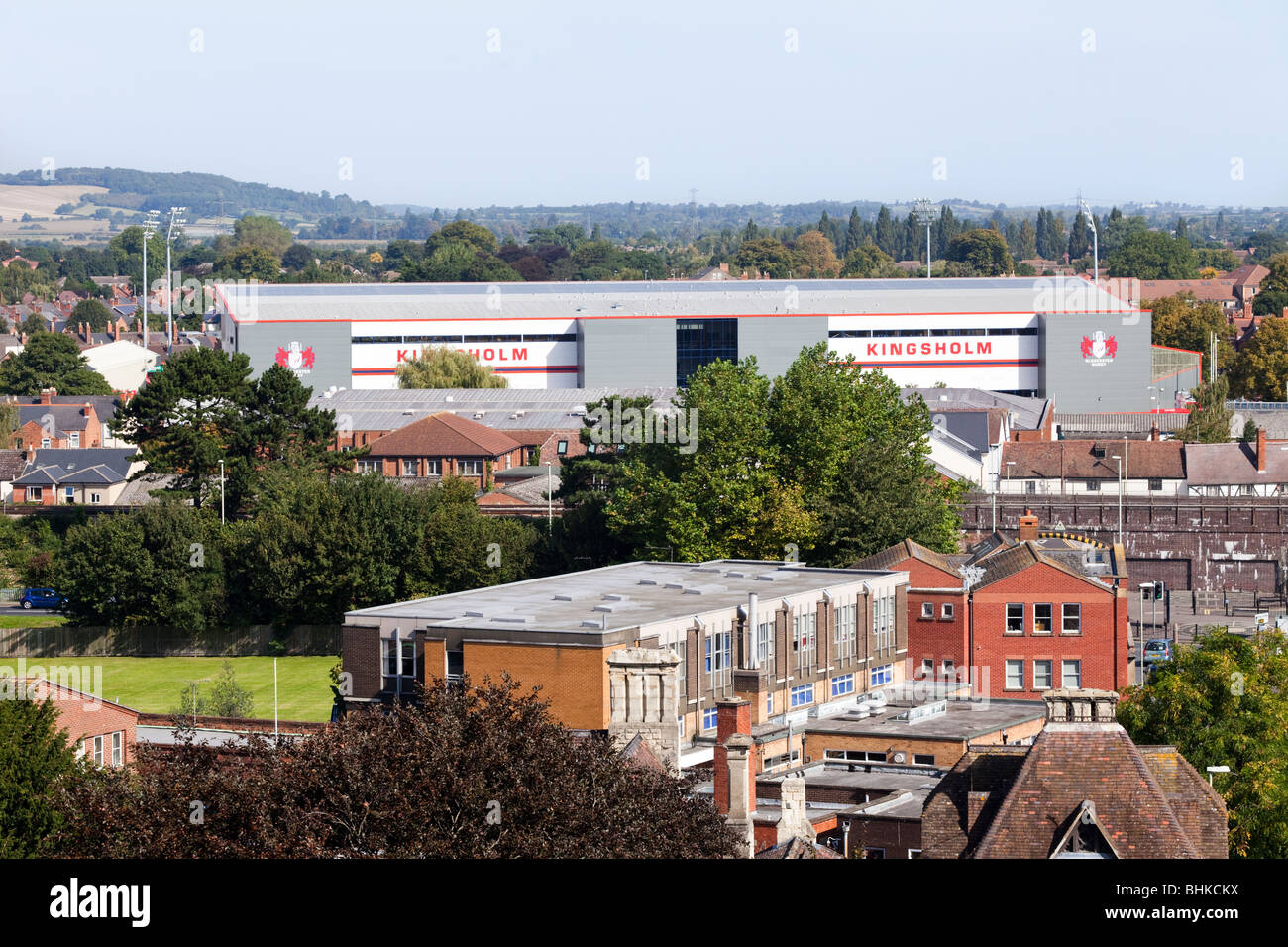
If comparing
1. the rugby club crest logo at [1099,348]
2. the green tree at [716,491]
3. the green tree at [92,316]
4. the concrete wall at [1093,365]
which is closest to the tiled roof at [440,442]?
the green tree at [716,491]

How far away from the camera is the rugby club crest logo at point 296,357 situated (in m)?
102

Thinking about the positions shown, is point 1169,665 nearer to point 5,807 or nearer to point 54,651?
point 5,807

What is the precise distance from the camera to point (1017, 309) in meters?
102

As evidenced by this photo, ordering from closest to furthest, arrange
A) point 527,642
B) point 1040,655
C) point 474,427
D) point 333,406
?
point 527,642, point 1040,655, point 474,427, point 333,406

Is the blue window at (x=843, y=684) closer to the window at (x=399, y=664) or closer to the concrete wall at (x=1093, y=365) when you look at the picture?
the window at (x=399, y=664)

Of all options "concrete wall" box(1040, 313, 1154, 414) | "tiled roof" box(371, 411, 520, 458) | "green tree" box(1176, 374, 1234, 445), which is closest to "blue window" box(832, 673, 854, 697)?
"tiled roof" box(371, 411, 520, 458)

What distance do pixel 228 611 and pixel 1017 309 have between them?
54.9 meters

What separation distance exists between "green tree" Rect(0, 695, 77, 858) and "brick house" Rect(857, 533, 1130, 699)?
21.0m

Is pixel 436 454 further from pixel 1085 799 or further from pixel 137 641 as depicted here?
pixel 1085 799

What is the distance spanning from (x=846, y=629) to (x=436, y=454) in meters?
43.4

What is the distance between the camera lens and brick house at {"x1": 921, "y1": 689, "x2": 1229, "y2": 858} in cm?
1752

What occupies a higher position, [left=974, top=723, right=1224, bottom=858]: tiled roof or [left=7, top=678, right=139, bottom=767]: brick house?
[left=974, top=723, right=1224, bottom=858]: tiled roof

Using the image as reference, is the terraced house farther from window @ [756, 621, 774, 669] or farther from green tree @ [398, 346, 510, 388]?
green tree @ [398, 346, 510, 388]
